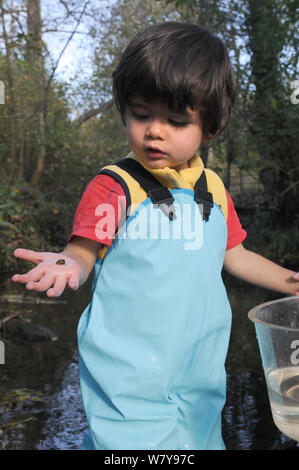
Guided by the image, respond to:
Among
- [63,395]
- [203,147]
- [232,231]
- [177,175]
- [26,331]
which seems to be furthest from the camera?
[203,147]

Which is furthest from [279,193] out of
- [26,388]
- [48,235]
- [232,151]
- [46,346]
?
[26,388]

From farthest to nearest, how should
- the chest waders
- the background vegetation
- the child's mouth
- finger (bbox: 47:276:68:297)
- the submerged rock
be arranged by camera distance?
1. the background vegetation
2. the submerged rock
3. the child's mouth
4. the chest waders
5. finger (bbox: 47:276:68:297)

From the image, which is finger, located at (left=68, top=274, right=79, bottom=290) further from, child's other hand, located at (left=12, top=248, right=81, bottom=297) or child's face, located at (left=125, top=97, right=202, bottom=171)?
child's face, located at (left=125, top=97, right=202, bottom=171)

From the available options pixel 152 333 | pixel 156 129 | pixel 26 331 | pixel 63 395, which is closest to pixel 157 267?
pixel 152 333

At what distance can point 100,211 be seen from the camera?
162cm

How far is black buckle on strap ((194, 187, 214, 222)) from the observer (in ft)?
5.74

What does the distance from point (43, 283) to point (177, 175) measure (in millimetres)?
611

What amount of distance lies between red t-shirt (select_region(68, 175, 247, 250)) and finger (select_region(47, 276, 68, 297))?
0.23 metres

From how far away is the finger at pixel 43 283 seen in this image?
4.15 feet

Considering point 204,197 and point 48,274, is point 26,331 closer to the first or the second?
point 204,197

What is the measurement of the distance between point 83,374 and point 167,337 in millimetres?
266

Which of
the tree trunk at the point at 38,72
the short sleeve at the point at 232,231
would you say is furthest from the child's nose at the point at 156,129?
the tree trunk at the point at 38,72

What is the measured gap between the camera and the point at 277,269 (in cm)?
191

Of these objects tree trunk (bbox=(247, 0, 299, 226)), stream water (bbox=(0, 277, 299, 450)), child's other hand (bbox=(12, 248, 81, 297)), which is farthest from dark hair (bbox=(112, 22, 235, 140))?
tree trunk (bbox=(247, 0, 299, 226))
